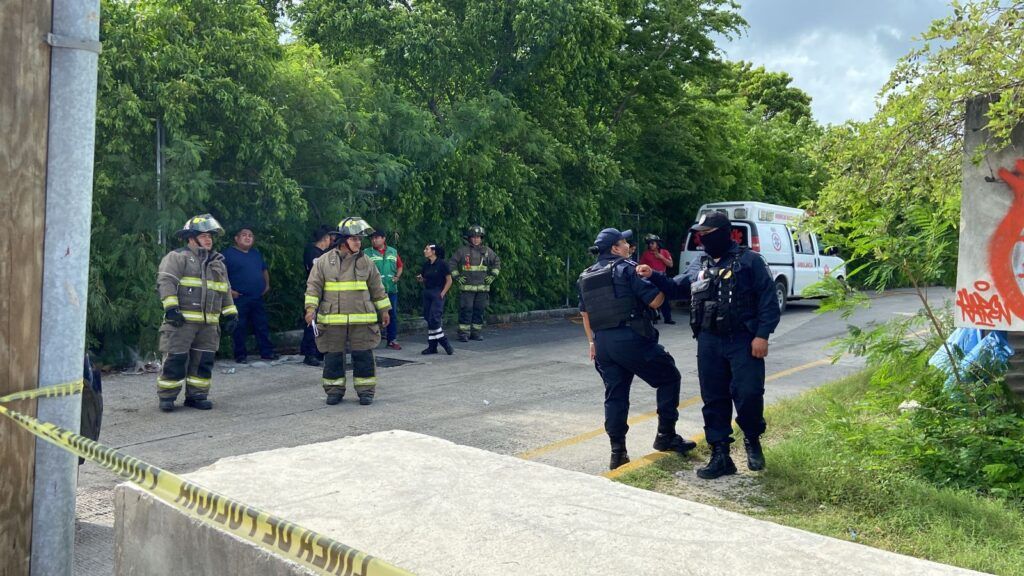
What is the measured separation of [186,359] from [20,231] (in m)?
5.90

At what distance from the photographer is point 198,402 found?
8.74 metres

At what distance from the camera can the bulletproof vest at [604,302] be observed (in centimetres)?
640

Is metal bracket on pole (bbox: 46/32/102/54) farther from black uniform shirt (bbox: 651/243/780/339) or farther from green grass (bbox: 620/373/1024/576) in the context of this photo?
black uniform shirt (bbox: 651/243/780/339)

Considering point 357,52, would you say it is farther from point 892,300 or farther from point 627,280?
point 892,300

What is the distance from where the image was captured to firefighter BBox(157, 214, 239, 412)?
8656 mm

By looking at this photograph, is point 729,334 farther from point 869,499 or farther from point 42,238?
point 42,238

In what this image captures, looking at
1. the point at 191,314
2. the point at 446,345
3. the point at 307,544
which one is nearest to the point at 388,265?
the point at 446,345

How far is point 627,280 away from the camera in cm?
642

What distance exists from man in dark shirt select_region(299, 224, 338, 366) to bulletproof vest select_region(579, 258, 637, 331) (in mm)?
5536

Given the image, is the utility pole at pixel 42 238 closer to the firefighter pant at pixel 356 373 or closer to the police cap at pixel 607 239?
the police cap at pixel 607 239

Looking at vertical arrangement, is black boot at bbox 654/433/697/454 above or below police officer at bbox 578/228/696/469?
below

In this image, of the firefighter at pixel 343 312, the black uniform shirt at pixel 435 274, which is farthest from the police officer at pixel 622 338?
the black uniform shirt at pixel 435 274

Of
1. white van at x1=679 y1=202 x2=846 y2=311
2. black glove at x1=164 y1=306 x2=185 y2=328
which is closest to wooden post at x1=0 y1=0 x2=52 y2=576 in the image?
black glove at x1=164 y1=306 x2=185 y2=328

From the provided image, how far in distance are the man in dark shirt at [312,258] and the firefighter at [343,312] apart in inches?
92.5
